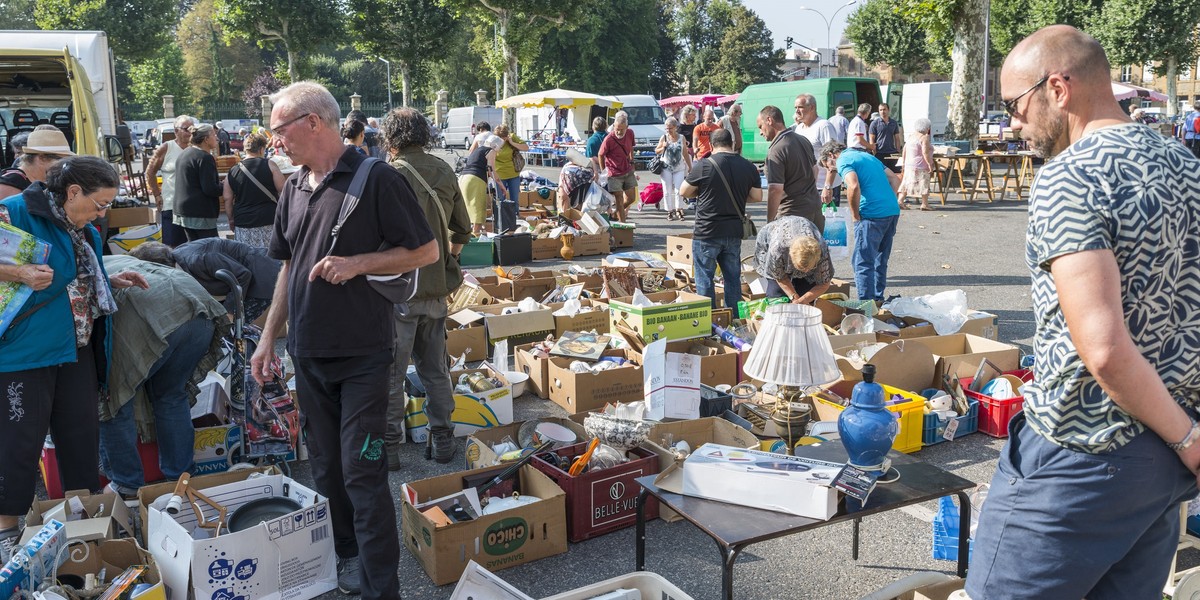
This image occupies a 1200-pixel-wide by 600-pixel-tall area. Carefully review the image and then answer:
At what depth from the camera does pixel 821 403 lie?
16.6 feet

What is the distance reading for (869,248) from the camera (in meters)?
7.27

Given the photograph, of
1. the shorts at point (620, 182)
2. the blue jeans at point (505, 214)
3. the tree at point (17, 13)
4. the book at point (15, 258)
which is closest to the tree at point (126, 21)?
the tree at point (17, 13)

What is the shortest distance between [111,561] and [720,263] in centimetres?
481

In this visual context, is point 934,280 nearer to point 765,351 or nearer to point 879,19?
point 765,351

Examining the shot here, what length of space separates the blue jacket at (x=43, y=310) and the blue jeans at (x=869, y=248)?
5619 mm

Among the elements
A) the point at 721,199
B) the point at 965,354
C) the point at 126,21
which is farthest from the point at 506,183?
the point at 126,21

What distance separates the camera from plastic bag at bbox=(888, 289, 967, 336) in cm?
646

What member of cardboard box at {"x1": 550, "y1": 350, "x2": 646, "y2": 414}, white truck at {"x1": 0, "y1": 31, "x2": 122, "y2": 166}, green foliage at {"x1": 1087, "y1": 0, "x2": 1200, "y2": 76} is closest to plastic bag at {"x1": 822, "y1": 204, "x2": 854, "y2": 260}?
cardboard box at {"x1": 550, "y1": 350, "x2": 646, "y2": 414}

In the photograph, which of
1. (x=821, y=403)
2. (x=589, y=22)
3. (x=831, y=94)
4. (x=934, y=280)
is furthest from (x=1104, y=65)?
(x=589, y=22)

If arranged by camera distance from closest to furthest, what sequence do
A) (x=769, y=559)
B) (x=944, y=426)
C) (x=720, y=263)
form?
1. (x=769, y=559)
2. (x=944, y=426)
3. (x=720, y=263)

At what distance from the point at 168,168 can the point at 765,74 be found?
183 feet

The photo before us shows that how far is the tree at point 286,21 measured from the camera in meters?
38.1

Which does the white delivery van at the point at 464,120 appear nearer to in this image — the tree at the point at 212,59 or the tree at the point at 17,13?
the tree at the point at 212,59

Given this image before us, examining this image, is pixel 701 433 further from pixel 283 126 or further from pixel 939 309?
pixel 939 309
